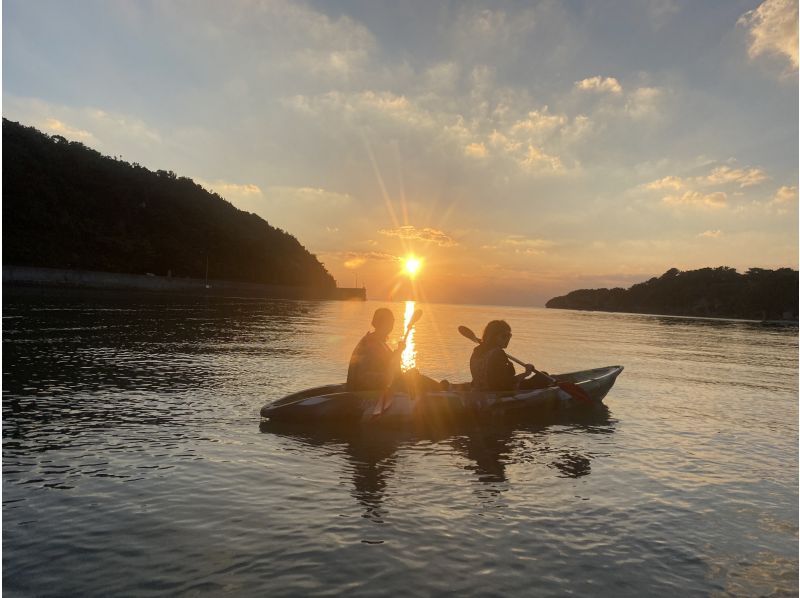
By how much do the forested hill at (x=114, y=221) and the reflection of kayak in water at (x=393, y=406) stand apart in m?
89.7

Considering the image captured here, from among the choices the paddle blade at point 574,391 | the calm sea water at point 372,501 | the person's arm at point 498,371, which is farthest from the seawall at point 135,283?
the paddle blade at point 574,391

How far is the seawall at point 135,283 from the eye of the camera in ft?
236

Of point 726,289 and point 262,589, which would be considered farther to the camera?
point 726,289

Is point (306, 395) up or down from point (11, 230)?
down

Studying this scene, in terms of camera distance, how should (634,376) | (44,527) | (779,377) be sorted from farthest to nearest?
(779,377), (634,376), (44,527)

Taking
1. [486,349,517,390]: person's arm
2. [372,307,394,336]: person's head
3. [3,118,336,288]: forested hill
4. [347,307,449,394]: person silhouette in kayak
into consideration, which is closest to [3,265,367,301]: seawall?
[3,118,336,288]: forested hill

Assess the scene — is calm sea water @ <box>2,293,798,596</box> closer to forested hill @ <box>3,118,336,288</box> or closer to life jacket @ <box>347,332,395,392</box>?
life jacket @ <box>347,332,395,392</box>

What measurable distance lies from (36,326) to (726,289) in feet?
676

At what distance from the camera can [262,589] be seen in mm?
4750

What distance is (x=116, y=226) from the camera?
380ft

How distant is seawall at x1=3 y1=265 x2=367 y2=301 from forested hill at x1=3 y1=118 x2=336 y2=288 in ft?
32.6

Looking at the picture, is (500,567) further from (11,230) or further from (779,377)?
(11,230)

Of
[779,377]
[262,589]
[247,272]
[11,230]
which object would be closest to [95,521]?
[262,589]

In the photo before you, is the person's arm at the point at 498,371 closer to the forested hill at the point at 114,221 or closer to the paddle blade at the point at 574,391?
the paddle blade at the point at 574,391
